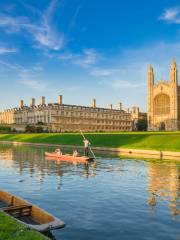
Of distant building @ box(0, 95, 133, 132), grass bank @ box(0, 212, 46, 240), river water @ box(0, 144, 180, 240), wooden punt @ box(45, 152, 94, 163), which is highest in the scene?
distant building @ box(0, 95, 133, 132)

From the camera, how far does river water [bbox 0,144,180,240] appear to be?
12562 millimetres

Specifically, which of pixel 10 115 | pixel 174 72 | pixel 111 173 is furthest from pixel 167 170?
pixel 10 115

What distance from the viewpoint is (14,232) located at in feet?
32.7

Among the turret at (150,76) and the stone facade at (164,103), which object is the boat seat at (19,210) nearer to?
the stone facade at (164,103)

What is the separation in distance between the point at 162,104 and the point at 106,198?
413ft

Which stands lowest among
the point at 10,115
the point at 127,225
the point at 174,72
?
A: the point at 127,225

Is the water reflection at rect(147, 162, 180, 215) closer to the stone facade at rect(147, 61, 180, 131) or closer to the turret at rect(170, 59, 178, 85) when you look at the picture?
the stone facade at rect(147, 61, 180, 131)

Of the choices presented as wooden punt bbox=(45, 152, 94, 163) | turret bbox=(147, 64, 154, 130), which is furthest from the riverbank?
turret bbox=(147, 64, 154, 130)

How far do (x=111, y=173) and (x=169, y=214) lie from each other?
1276 centimetres

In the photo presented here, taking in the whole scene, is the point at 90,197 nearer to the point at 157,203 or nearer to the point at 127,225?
the point at 157,203

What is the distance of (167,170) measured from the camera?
92.7 feet

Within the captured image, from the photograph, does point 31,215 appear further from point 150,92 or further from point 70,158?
point 150,92

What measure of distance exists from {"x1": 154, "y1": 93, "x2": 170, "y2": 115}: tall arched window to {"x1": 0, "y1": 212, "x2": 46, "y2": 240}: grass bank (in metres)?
130

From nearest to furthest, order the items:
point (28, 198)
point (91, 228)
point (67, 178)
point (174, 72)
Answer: point (91, 228) → point (28, 198) → point (67, 178) → point (174, 72)
